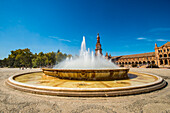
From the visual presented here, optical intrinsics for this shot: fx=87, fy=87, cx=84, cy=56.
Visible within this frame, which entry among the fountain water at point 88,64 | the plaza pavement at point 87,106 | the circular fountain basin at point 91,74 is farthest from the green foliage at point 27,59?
the plaza pavement at point 87,106

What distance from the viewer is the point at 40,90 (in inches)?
159

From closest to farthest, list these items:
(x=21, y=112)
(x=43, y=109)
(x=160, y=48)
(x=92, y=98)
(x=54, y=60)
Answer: (x=21, y=112) < (x=43, y=109) < (x=92, y=98) < (x=160, y=48) < (x=54, y=60)

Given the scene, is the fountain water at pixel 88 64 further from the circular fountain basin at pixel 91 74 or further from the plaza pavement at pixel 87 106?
the plaza pavement at pixel 87 106

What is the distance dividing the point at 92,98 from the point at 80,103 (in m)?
0.59

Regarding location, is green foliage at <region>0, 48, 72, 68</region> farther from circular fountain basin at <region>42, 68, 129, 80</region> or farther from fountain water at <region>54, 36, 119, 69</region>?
circular fountain basin at <region>42, 68, 129, 80</region>

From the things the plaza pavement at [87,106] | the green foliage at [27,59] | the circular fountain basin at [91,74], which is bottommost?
the plaza pavement at [87,106]

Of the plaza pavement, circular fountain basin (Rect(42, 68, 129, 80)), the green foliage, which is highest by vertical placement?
the green foliage

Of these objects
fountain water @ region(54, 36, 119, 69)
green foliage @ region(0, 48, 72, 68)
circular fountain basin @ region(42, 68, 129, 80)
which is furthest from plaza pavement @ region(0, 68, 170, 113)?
green foliage @ region(0, 48, 72, 68)

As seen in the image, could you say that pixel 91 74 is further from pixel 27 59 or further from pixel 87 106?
pixel 27 59

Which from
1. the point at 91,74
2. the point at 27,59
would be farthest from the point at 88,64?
the point at 27,59

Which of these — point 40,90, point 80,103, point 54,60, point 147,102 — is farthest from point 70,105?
point 54,60

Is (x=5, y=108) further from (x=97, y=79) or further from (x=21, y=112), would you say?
(x=97, y=79)

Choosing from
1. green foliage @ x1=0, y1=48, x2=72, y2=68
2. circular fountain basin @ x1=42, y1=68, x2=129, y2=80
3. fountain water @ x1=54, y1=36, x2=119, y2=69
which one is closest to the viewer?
circular fountain basin @ x1=42, y1=68, x2=129, y2=80

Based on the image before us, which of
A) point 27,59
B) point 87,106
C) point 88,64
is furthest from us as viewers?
point 27,59
